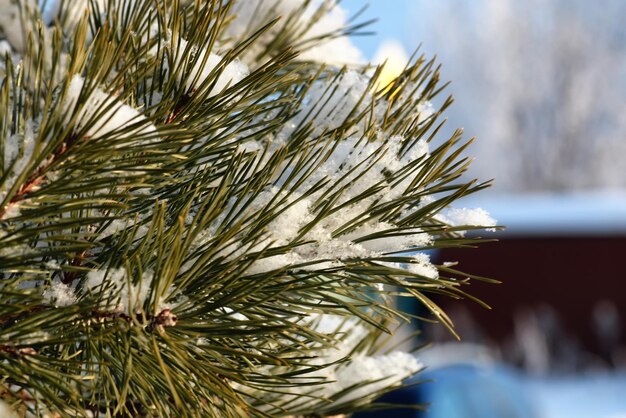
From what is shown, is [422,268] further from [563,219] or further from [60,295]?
[563,219]

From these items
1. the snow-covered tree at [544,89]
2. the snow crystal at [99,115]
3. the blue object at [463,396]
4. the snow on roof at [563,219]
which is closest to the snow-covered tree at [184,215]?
the snow crystal at [99,115]

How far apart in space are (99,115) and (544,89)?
111ft

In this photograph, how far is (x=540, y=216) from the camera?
45.4 feet

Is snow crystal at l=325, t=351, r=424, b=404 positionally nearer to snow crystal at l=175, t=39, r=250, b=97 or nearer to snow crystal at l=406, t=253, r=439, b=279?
snow crystal at l=406, t=253, r=439, b=279

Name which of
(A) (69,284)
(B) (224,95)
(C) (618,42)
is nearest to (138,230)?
(A) (69,284)

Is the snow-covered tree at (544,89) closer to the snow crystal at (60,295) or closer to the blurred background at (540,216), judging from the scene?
the blurred background at (540,216)

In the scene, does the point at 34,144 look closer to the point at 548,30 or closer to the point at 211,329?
the point at 211,329

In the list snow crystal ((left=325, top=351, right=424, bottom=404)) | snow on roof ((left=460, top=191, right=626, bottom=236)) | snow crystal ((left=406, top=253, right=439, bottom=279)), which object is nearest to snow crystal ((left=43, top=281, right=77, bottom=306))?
snow crystal ((left=406, top=253, right=439, bottom=279))

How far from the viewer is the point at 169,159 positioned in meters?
1.19

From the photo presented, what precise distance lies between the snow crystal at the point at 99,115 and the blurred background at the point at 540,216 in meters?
0.77

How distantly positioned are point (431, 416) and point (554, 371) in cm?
858

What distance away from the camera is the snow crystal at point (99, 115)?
1.04 metres

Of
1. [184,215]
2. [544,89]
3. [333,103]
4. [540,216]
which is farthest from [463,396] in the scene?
[544,89]

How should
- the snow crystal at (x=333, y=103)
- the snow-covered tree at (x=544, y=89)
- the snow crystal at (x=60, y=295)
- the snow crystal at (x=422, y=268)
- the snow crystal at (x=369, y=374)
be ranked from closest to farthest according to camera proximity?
the snow crystal at (x=60, y=295), the snow crystal at (x=422, y=268), the snow crystal at (x=333, y=103), the snow crystal at (x=369, y=374), the snow-covered tree at (x=544, y=89)
